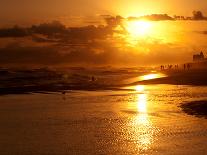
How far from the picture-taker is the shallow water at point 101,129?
1972 centimetres

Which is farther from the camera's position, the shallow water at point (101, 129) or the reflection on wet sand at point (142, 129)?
the reflection on wet sand at point (142, 129)

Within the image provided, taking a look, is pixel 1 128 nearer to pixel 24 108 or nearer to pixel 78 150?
pixel 78 150

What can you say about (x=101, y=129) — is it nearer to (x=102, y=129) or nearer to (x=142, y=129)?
(x=102, y=129)

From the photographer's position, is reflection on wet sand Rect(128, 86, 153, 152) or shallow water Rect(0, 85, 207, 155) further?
reflection on wet sand Rect(128, 86, 153, 152)

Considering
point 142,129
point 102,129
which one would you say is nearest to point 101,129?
point 102,129

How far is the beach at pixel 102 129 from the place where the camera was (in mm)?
19719

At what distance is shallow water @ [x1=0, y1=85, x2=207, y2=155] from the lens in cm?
1972

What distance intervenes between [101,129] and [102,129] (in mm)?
53

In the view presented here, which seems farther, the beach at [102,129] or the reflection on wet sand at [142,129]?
the reflection on wet sand at [142,129]

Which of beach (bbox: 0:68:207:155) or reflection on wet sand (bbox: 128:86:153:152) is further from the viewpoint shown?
reflection on wet sand (bbox: 128:86:153:152)

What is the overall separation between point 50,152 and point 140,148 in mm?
3785

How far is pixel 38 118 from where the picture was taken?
29.4 meters

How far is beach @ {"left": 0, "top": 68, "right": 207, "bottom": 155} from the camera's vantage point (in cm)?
1972

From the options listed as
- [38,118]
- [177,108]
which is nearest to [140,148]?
[38,118]
